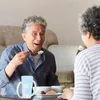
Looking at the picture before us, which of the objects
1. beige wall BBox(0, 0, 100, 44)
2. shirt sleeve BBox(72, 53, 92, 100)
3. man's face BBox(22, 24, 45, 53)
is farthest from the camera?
beige wall BBox(0, 0, 100, 44)

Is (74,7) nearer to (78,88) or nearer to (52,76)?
(52,76)

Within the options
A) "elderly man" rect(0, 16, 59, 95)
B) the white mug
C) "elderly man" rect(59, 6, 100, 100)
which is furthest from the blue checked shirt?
"elderly man" rect(59, 6, 100, 100)

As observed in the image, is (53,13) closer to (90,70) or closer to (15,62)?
(15,62)

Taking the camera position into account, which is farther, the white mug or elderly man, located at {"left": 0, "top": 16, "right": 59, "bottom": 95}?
elderly man, located at {"left": 0, "top": 16, "right": 59, "bottom": 95}

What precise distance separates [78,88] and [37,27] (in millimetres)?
883

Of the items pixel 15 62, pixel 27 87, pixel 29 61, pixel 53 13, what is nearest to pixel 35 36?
pixel 29 61

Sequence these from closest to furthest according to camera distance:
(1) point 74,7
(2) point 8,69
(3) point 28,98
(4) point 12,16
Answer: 1. (3) point 28,98
2. (2) point 8,69
3. (4) point 12,16
4. (1) point 74,7

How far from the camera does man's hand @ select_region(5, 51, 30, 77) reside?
1.82 meters

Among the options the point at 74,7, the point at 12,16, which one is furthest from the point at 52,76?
the point at 74,7

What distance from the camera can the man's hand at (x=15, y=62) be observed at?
1.82 metres

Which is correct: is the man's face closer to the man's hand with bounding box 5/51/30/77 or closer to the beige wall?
the man's hand with bounding box 5/51/30/77

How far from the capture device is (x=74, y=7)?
4645 millimetres

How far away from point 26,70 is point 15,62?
0.15 metres

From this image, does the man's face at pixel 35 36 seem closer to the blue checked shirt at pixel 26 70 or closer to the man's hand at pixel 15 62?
the blue checked shirt at pixel 26 70
